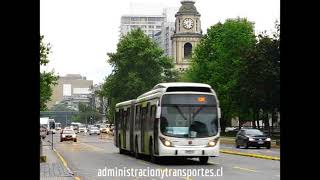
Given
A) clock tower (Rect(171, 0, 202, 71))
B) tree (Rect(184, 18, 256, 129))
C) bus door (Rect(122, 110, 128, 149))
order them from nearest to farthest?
bus door (Rect(122, 110, 128, 149)) < tree (Rect(184, 18, 256, 129)) < clock tower (Rect(171, 0, 202, 71))

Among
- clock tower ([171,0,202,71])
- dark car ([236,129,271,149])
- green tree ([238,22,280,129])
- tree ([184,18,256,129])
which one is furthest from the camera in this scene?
clock tower ([171,0,202,71])

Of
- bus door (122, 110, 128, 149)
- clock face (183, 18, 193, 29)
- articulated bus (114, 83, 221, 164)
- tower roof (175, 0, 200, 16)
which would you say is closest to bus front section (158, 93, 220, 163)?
articulated bus (114, 83, 221, 164)

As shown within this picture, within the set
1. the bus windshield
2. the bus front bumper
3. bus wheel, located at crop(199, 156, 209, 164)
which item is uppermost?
the bus windshield

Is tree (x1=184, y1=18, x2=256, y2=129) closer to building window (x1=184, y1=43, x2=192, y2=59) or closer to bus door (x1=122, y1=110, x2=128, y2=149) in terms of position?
bus door (x1=122, y1=110, x2=128, y2=149)

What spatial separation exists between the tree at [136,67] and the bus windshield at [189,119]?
80246 millimetres

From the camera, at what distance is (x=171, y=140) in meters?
26.1

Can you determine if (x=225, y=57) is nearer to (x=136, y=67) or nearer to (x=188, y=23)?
(x=136, y=67)

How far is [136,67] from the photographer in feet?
366

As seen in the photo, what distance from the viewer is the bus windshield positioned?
1030 inches

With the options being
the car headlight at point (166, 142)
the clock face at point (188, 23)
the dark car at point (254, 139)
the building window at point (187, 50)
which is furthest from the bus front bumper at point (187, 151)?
the building window at point (187, 50)

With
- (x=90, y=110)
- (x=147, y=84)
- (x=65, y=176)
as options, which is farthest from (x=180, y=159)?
(x=90, y=110)

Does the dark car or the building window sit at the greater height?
the building window

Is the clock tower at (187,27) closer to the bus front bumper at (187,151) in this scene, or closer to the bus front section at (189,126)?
the bus front section at (189,126)
